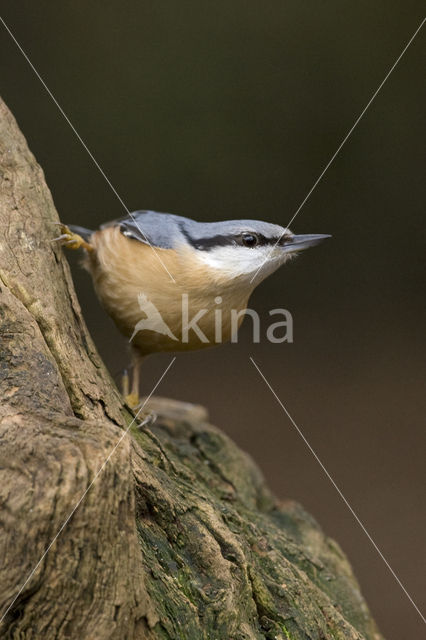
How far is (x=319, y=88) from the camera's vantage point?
5.23 m

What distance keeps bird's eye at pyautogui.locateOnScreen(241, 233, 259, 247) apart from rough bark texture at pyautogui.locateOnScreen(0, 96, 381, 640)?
734 mm

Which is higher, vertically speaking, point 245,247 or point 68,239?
point 245,247

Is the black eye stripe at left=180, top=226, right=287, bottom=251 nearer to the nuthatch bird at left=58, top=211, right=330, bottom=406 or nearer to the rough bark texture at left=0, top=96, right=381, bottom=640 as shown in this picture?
the nuthatch bird at left=58, top=211, right=330, bottom=406

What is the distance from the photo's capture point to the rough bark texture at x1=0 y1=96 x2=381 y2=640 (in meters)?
1.47

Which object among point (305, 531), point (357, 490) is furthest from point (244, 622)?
point (357, 490)

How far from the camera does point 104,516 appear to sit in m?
1.48

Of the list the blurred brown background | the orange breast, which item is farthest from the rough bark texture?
the blurred brown background

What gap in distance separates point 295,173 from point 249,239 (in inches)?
109

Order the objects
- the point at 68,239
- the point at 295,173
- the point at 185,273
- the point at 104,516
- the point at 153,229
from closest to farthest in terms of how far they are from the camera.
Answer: the point at 104,516 → the point at 68,239 → the point at 185,273 → the point at 153,229 → the point at 295,173

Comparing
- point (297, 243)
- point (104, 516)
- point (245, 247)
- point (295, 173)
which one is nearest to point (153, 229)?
point (245, 247)

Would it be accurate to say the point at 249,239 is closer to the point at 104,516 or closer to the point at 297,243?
the point at 297,243

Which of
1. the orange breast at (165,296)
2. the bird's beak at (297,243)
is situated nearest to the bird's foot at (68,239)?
the orange breast at (165,296)

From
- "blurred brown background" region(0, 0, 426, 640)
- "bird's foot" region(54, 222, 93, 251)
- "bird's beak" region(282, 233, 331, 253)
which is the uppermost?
"blurred brown background" region(0, 0, 426, 640)

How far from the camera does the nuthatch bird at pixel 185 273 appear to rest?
2.79m
